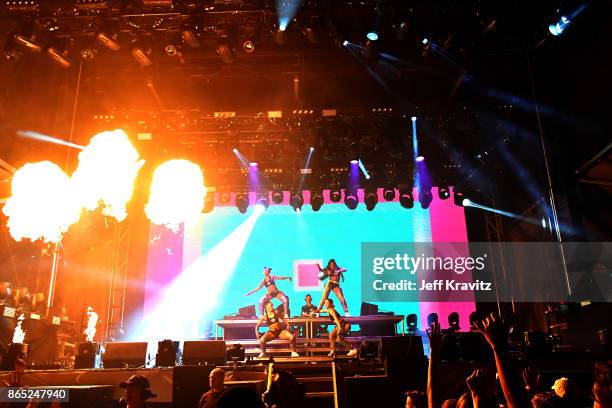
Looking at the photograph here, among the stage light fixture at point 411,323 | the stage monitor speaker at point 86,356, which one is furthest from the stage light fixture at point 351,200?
the stage monitor speaker at point 86,356

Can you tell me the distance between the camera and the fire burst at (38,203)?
1116 centimetres

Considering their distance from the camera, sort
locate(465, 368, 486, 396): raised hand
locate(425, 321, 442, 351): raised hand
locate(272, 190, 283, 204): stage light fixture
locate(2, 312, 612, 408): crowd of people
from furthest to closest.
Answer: locate(272, 190, 283, 204): stage light fixture < locate(425, 321, 442, 351): raised hand < locate(465, 368, 486, 396): raised hand < locate(2, 312, 612, 408): crowd of people

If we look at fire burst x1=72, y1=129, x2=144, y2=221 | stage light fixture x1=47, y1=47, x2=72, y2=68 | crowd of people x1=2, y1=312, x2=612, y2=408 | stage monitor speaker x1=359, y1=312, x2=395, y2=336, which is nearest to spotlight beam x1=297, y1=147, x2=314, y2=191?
stage monitor speaker x1=359, y1=312, x2=395, y2=336

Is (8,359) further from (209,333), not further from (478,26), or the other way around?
(478,26)

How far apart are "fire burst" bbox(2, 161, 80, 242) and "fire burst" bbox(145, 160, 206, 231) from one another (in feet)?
9.53

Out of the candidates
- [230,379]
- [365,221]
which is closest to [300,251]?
[365,221]

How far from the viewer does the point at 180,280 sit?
15.5 m

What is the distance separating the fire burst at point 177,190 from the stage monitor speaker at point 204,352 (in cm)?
607

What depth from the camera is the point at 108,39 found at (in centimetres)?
940

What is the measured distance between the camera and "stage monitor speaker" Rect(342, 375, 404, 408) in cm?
761

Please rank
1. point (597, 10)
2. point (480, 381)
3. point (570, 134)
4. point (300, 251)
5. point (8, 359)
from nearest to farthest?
point (480, 381) → point (8, 359) → point (597, 10) → point (570, 134) → point (300, 251)

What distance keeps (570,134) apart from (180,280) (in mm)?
11692

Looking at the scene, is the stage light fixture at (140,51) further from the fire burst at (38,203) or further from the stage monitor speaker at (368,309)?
the stage monitor speaker at (368,309)

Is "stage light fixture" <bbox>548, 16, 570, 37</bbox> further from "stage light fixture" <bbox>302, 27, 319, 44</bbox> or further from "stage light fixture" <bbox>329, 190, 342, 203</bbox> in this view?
"stage light fixture" <bbox>329, 190, 342, 203</bbox>
